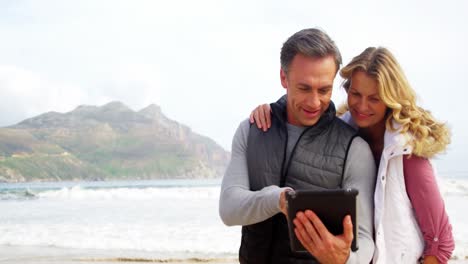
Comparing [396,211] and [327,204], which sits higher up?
[327,204]

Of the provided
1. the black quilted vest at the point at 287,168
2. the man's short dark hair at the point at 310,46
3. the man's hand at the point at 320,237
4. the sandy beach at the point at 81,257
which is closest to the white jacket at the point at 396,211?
the black quilted vest at the point at 287,168

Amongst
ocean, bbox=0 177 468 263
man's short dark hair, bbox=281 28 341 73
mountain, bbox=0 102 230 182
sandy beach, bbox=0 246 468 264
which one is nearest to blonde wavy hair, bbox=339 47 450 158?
man's short dark hair, bbox=281 28 341 73

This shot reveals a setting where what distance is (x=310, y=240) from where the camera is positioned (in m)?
1.87

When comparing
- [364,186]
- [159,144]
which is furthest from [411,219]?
[159,144]

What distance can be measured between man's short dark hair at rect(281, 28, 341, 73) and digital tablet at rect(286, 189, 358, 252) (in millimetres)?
618

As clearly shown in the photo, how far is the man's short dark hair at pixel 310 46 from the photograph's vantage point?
2.19 metres

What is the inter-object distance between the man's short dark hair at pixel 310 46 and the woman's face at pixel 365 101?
1.25 feet

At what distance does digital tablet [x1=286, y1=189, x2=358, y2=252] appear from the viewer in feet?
5.93

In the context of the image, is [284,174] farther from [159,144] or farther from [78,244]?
[159,144]

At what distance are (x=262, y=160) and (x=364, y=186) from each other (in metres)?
0.43

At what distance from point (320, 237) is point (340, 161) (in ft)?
1.62

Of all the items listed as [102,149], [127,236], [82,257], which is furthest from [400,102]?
[102,149]

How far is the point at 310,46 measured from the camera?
2.19 meters

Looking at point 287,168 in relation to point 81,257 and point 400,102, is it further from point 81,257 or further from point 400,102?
point 81,257
